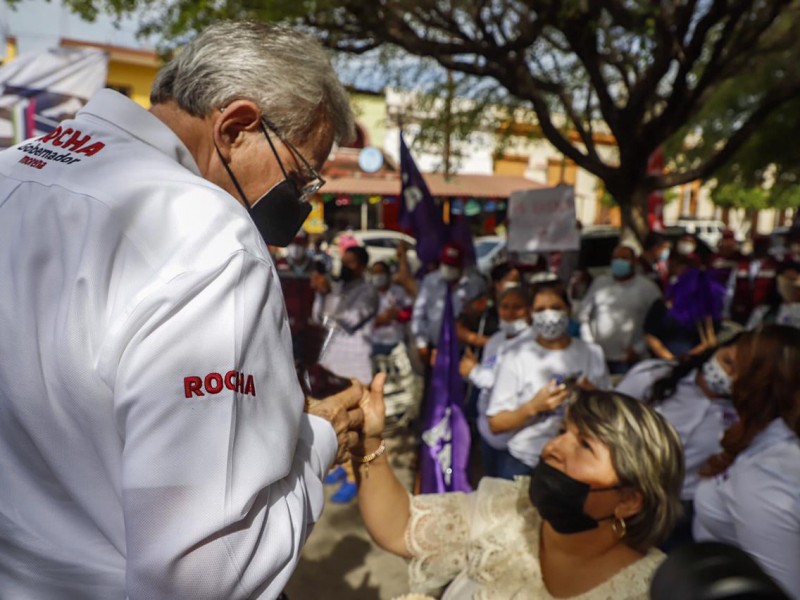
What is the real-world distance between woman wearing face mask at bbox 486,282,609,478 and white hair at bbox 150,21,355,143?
223 centimetres

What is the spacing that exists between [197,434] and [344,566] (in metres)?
3.19

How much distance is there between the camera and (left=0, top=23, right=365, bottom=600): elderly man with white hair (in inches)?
33.2

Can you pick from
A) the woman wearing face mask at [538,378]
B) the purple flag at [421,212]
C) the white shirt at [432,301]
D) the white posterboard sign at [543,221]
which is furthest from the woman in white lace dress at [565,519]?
the white posterboard sign at [543,221]

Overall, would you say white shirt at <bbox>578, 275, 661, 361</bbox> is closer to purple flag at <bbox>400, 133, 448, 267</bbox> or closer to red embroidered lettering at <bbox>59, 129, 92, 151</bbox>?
purple flag at <bbox>400, 133, 448, 267</bbox>

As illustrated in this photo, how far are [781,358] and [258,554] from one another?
87.6 inches

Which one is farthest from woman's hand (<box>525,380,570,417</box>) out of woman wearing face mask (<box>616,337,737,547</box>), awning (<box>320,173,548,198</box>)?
awning (<box>320,173,548,198</box>)

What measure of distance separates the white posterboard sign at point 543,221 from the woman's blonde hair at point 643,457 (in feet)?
15.6

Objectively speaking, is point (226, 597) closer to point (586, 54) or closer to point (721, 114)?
point (586, 54)

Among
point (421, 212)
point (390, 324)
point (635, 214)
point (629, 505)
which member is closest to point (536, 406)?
point (629, 505)

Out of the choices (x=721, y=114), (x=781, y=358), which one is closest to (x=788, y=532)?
(x=781, y=358)

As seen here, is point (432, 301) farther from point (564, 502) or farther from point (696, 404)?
point (564, 502)

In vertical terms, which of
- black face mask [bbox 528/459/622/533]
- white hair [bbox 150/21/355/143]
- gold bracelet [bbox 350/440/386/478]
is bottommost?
black face mask [bbox 528/459/622/533]

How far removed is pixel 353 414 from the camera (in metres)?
1.52

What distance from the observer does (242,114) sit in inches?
48.7
